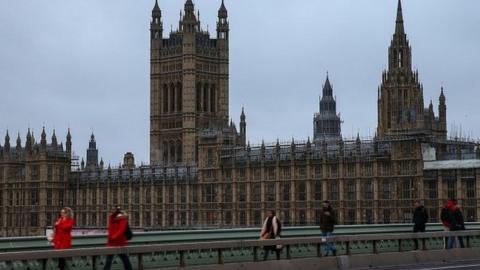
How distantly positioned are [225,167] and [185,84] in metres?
43.2

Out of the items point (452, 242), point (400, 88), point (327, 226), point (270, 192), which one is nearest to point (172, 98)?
point (400, 88)

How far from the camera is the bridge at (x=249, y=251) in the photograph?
26094mm

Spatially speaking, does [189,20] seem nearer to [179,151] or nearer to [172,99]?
[172,99]

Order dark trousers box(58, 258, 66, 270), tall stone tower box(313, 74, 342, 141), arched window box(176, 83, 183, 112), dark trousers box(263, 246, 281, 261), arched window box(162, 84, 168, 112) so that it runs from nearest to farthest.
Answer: dark trousers box(58, 258, 66, 270)
dark trousers box(263, 246, 281, 261)
tall stone tower box(313, 74, 342, 141)
arched window box(176, 83, 183, 112)
arched window box(162, 84, 168, 112)

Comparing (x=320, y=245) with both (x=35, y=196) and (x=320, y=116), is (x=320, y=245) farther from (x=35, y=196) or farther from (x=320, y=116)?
(x=320, y=116)

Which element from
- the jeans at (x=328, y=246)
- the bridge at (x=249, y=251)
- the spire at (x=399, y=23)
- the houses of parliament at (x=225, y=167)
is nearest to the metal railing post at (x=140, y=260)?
the bridge at (x=249, y=251)

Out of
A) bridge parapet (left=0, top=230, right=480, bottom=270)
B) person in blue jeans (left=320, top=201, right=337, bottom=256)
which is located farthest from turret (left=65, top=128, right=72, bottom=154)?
person in blue jeans (left=320, top=201, right=337, bottom=256)

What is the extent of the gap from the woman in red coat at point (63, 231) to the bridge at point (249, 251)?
12.4 inches

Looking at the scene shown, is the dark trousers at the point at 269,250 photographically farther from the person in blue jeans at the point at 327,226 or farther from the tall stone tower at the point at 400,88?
the tall stone tower at the point at 400,88

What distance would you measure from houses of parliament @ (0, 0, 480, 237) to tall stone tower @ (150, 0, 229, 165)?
0.19 metres

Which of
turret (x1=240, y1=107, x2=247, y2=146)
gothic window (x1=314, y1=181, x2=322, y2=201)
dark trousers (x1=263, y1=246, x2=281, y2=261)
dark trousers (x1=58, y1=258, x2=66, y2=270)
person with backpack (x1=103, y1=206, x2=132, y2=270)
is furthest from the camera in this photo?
turret (x1=240, y1=107, x2=247, y2=146)

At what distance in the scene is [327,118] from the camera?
15612cm

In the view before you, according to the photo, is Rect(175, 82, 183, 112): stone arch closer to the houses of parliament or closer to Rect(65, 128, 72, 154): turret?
the houses of parliament

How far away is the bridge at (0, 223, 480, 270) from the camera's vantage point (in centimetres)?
2609
